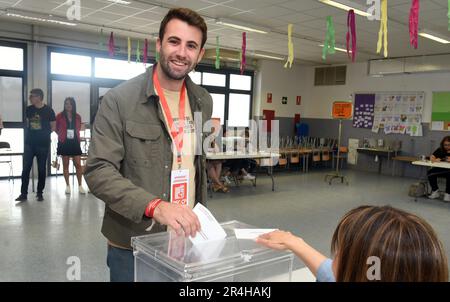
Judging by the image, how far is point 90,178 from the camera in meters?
1.13

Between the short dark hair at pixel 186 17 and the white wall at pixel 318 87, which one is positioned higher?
the white wall at pixel 318 87

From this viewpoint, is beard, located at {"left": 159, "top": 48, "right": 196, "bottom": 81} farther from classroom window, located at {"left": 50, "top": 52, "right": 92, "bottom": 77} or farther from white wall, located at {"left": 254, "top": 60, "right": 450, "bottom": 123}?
white wall, located at {"left": 254, "top": 60, "right": 450, "bottom": 123}

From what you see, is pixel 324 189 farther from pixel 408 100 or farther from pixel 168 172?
pixel 168 172

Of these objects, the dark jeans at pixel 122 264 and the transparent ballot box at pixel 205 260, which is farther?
the dark jeans at pixel 122 264

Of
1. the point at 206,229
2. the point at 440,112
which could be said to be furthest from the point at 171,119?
the point at 440,112

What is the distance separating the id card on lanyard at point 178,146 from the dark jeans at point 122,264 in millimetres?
239

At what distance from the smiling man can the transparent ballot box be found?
101 mm

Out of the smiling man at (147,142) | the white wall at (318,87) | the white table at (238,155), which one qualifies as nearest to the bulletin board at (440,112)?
the white wall at (318,87)

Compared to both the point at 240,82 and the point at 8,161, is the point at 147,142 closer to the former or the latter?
the point at 8,161

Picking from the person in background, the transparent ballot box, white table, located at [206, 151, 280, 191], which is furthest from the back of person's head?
the person in background

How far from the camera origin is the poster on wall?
9.27m

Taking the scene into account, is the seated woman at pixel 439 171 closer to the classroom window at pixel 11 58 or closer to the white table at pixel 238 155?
the white table at pixel 238 155

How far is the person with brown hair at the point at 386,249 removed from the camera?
0.75 meters
